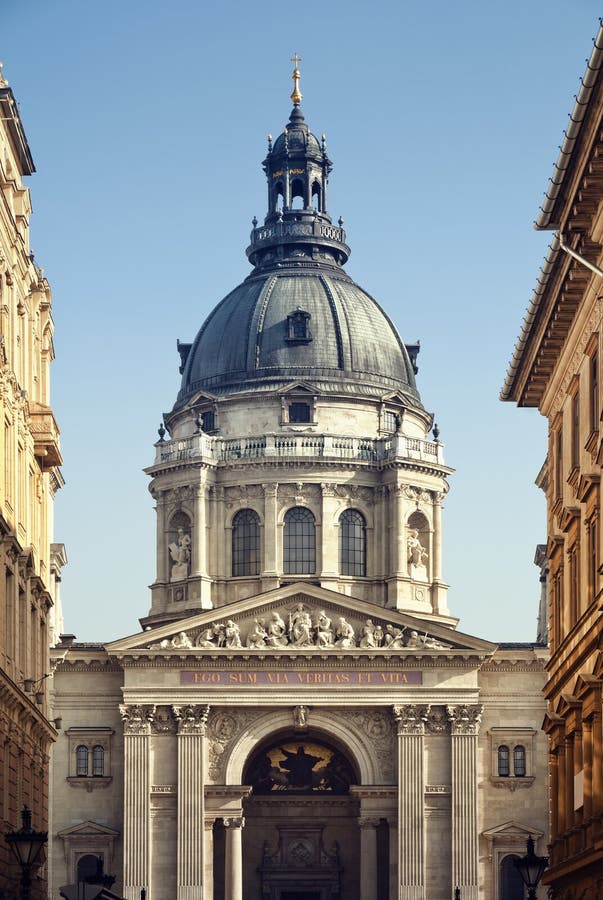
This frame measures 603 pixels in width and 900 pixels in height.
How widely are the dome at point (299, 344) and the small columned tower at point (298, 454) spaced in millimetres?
82

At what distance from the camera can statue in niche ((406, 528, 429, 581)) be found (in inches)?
4441

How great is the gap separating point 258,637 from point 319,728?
16.8ft

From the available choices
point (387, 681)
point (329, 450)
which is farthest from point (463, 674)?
point (329, 450)

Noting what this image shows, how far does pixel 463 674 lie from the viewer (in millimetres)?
99625

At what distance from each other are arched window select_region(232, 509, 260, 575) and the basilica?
0.34 ft

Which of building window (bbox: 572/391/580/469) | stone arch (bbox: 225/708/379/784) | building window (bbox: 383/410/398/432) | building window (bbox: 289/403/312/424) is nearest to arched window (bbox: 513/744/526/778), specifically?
stone arch (bbox: 225/708/379/784)

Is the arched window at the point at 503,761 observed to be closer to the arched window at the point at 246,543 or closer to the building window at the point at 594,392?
the arched window at the point at 246,543

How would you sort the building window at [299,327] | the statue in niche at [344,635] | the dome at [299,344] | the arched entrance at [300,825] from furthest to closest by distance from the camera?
the building window at [299,327], the dome at [299,344], the arched entrance at [300,825], the statue in niche at [344,635]

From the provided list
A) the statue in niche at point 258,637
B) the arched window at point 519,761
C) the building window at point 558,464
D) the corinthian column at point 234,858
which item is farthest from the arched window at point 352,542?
the building window at point 558,464

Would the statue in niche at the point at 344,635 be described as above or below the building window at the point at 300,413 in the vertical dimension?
below

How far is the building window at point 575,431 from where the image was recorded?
4644 cm

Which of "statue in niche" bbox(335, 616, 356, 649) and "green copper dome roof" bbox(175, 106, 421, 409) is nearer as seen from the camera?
"statue in niche" bbox(335, 616, 356, 649)

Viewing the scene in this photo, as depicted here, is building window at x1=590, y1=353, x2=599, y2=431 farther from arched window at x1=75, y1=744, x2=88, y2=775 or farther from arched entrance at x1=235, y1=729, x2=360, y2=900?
arched entrance at x1=235, y1=729, x2=360, y2=900

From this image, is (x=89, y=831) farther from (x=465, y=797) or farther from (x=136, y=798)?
(x=465, y=797)
